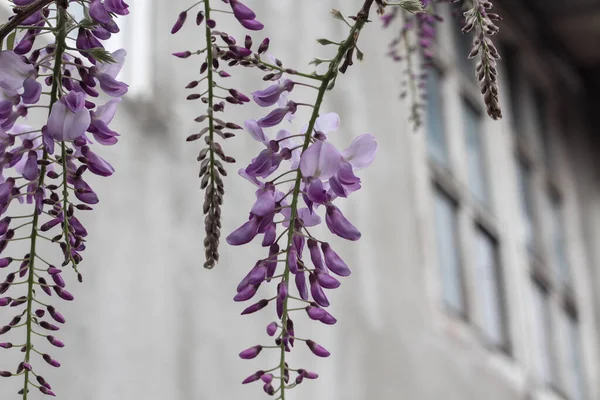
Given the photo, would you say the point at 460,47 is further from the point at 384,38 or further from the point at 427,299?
the point at 427,299

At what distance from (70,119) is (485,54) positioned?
0.22 m

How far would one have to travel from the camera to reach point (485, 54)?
0.50 meters

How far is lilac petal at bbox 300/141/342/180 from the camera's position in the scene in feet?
1.61

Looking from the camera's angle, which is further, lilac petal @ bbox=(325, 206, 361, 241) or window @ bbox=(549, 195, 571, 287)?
window @ bbox=(549, 195, 571, 287)

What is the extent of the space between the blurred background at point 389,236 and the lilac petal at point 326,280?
297mm

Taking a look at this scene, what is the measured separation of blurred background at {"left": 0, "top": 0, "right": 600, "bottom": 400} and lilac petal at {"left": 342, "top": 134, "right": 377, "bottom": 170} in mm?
232

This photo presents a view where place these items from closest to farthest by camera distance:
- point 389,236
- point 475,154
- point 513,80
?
→ point 389,236 < point 475,154 < point 513,80

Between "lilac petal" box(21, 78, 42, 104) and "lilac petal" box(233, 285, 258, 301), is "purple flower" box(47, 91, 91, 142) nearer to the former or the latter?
"lilac petal" box(21, 78, 42, 104)

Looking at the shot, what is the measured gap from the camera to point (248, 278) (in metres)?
0.51

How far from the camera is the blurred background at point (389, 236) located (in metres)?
2.12

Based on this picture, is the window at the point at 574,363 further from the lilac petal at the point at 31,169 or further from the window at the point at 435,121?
the lilac petal at the point at 31,169

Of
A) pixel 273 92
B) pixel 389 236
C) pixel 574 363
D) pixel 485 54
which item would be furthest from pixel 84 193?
pixel 574 363

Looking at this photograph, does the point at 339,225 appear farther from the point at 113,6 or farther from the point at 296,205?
the point at 113,6

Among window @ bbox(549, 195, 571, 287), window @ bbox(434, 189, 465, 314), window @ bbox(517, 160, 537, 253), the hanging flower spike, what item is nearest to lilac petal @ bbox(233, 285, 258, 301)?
the hanging flower spike
